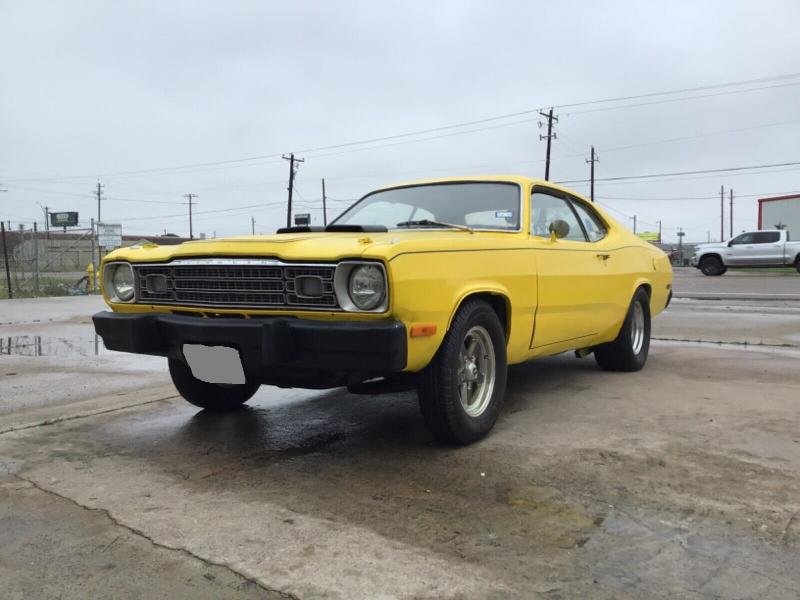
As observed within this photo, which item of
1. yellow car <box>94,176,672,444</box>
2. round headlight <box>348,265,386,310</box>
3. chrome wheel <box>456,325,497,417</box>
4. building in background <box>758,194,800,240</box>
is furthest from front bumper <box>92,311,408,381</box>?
building in background <box>758,194,800,240</box>

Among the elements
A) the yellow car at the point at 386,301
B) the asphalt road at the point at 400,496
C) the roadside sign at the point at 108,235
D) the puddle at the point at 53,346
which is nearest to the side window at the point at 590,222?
the yellow car at the point at 386,301

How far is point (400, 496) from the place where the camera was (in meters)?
3.04

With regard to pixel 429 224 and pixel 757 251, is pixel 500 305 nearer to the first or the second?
pixel 429 224

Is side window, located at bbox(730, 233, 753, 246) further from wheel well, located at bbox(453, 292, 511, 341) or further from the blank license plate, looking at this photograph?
the blank license plate

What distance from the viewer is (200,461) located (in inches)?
141

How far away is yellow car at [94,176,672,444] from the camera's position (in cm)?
314

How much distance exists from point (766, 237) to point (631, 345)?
22.3 metres

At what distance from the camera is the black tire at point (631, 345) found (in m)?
5.75

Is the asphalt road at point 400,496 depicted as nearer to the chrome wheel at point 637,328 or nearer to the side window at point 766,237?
the chrome wheel at point 637,328

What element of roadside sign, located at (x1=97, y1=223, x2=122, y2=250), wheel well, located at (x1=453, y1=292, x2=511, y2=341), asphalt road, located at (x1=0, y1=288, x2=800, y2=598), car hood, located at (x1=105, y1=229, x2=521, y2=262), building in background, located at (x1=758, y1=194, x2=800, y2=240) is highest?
building in background, located at (x1=758, y1=194, x2=800, y2=240)

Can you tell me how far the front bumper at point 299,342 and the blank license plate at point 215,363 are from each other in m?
0.03

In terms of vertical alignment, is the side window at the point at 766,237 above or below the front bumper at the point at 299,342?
above

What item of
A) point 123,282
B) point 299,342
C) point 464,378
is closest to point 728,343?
point 464,378

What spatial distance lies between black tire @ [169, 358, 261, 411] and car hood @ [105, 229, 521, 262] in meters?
0.88
